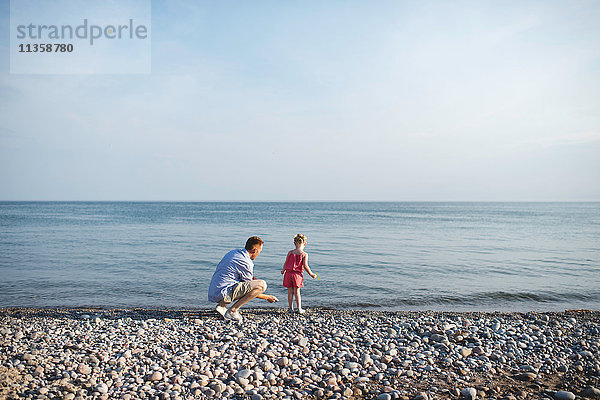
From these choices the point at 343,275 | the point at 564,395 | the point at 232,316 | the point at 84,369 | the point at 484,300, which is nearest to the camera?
the point at 564,395

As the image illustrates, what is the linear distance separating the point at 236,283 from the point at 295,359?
2.77 m

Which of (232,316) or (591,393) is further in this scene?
(232,316)

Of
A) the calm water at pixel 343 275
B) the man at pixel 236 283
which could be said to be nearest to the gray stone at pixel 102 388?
the man at pixel 236 283

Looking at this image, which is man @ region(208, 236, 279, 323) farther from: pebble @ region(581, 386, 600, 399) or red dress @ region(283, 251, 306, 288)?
pebble @ region(581, 386, 600, 399)

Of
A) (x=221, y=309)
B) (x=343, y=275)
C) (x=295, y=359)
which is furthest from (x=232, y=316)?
(x=343, y=275)

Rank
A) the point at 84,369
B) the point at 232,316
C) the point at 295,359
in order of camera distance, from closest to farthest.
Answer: the point at 84,369 → the point at 295,359 → the point at 232,316

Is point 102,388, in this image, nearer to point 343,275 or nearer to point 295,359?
point 295,359

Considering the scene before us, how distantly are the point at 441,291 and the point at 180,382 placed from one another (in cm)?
1012

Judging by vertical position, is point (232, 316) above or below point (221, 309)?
below

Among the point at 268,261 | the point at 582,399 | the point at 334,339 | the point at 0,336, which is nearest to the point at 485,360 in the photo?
the point at 582,399

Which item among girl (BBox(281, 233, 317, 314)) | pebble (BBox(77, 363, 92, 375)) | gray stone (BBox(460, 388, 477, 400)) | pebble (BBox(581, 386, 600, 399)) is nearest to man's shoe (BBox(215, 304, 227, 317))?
girl (BBox(281, 233, 317, 314))

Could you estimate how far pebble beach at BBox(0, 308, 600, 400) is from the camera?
521 cm

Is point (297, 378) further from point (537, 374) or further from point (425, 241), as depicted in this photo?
point (425, 241)

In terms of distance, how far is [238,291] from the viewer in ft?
27.8
